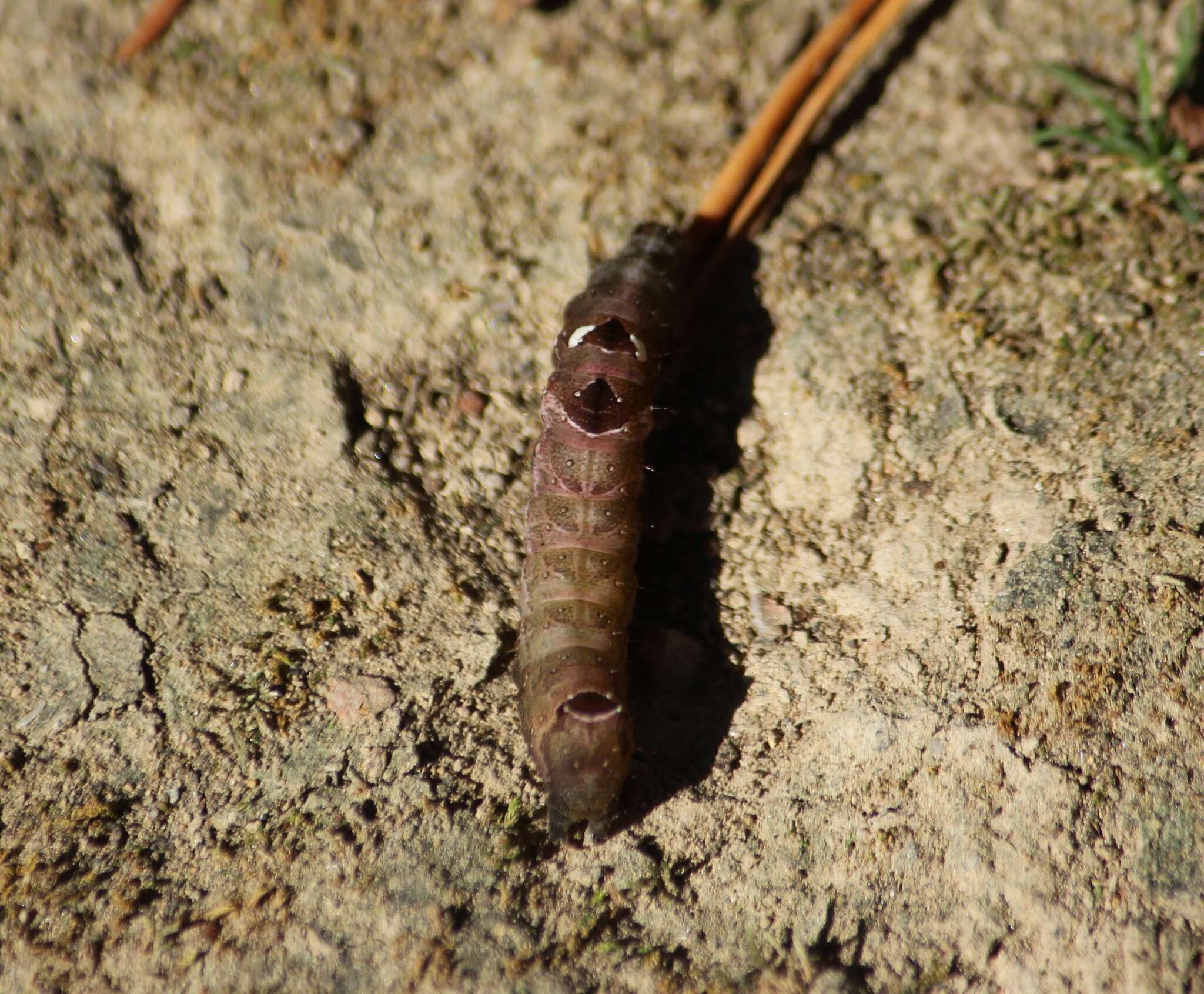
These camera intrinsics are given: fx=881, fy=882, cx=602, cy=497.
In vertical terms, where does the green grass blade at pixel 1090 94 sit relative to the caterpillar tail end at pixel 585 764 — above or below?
above

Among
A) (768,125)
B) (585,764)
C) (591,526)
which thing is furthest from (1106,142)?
(585,764)

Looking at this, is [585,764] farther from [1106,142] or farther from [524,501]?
[1106,142]

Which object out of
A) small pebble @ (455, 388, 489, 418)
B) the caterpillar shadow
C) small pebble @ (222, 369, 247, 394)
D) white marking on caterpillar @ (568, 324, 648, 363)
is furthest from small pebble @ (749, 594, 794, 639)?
small pebble @ (222, 369, 247, 394)

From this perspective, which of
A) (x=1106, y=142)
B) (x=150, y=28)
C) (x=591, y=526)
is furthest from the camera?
(x=150, y=28)

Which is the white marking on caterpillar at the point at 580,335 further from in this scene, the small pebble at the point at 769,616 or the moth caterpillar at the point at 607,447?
the small pebble at the point at 769,616

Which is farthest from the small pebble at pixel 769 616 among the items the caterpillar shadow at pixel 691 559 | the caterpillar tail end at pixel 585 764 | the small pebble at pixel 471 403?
the small pebble at pixel 471 403
